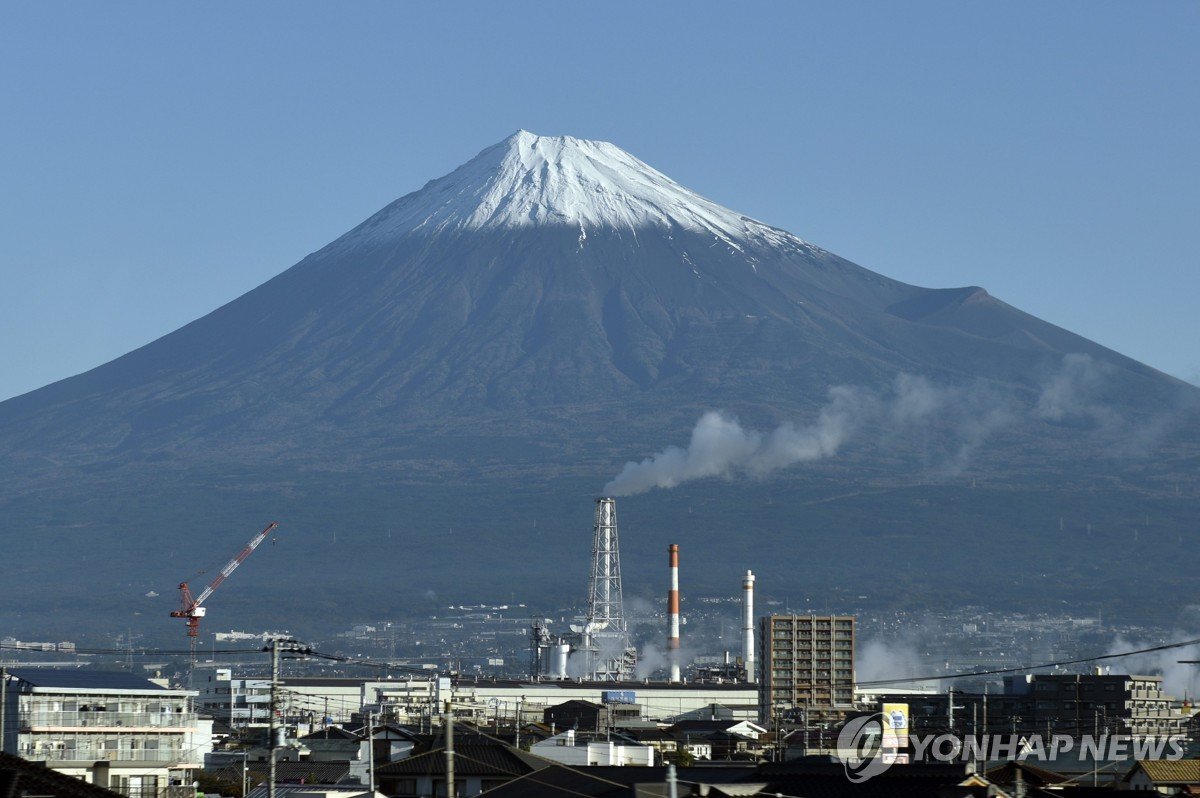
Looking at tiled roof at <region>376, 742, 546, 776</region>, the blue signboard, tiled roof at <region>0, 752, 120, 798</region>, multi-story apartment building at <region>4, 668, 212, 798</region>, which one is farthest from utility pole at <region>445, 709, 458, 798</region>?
the blue signboard

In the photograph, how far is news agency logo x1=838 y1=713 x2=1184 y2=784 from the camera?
38.6m

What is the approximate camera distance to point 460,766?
40688 mm

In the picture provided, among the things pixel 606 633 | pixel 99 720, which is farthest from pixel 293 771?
pixel 606 633

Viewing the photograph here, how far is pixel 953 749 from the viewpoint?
45188mm

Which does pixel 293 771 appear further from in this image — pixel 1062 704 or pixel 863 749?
pixel 1062 704

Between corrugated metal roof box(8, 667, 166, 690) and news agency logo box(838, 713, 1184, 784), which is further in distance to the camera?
corrugated metal roof box(8, 667, 166, 690)

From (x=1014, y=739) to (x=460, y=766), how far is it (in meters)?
12.9

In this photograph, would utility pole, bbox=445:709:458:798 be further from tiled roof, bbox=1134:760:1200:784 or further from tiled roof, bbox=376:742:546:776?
tiled roof, bbox=1134:760:1200:784

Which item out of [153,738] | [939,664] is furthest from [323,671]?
[153,738]

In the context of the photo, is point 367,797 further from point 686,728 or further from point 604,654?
point 604,654

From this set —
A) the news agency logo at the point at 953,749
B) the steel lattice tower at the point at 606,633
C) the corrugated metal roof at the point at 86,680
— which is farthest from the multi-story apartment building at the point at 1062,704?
the steel lattice tower at the point at 606,633

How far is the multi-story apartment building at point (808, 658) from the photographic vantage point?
130375 mm

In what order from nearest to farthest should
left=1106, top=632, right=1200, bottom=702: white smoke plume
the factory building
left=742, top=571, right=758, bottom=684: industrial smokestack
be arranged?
the factory building
left=1106, top=632, right=1200, bottom=702: white smoke plume
left=742, top=571, right=758, bottom=684: industrial smokestack

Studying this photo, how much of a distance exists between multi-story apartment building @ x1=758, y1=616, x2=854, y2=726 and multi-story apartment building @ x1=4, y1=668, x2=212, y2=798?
3336 inches
